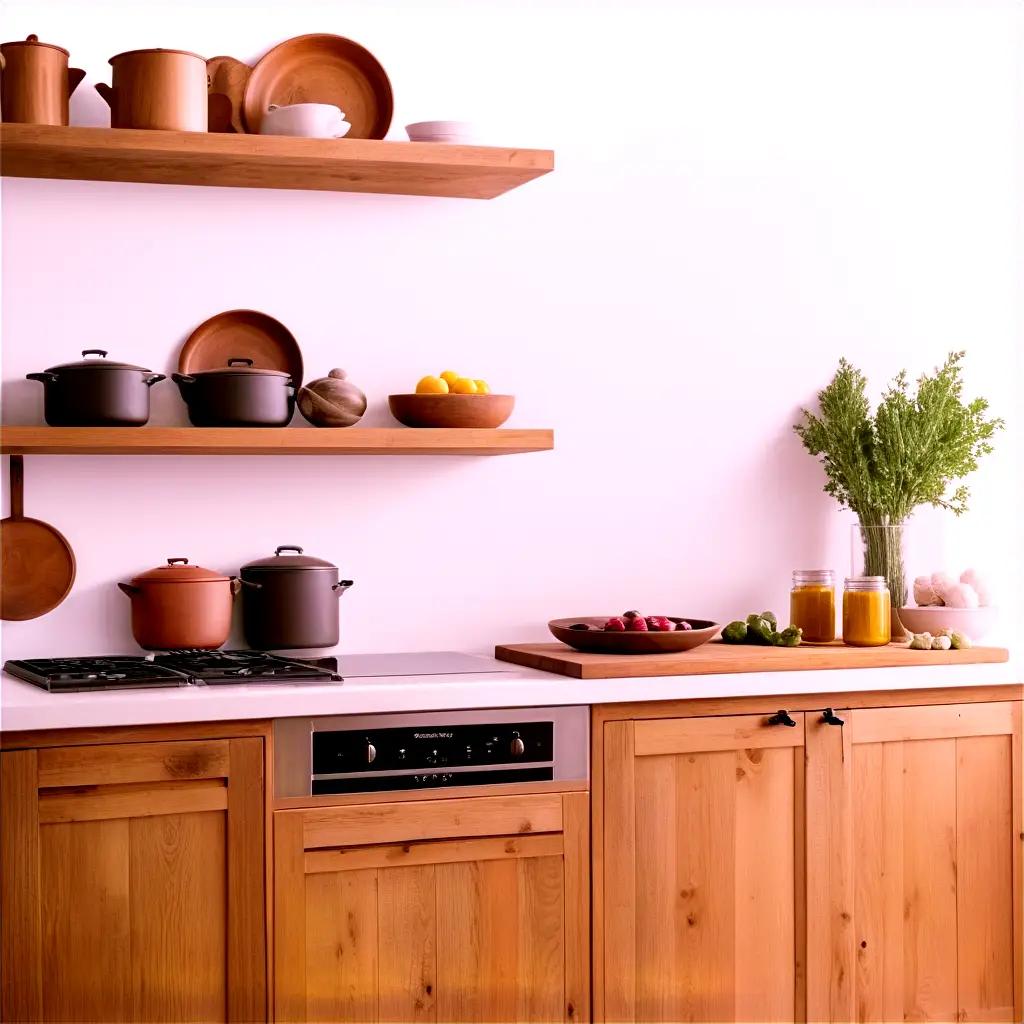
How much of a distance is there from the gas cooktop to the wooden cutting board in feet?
1.50

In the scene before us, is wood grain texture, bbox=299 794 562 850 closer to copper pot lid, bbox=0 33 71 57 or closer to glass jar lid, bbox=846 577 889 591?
glass jar lid, bbox=846 577 889 591

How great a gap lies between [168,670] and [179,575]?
1.00 feet

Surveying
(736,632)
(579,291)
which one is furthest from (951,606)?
(579,291)

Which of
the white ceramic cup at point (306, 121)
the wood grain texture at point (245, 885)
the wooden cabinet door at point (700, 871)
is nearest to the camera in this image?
the wood grain texture at point (245, 885)

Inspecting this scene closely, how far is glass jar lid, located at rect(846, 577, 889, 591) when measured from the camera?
303 cm

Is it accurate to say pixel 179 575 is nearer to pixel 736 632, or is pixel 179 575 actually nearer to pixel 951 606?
pixel 736 632

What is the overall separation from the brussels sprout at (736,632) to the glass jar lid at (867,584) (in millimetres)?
254

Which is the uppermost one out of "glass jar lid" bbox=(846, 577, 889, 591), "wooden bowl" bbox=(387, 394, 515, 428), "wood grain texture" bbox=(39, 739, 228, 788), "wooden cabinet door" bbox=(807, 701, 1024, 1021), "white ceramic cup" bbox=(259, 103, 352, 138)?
"white ceramic cup" bbox=(259, 103, 352, 138)

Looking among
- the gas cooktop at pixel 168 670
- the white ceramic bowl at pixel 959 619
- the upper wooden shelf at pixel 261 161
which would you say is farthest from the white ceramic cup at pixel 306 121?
the white ceramic bowl at pixel 959 619

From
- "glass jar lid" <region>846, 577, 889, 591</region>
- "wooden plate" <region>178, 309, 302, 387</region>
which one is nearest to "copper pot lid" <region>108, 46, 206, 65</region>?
"wooden plate" <region>178, 309, 302, 387</region>

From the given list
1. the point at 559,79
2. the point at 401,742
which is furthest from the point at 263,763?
the point at 559,79

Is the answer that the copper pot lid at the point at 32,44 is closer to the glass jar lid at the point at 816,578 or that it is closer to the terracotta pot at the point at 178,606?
the terracotta pot at the point at 178,606

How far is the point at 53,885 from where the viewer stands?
7.59 ft

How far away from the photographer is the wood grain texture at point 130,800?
232 centimetres
